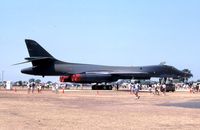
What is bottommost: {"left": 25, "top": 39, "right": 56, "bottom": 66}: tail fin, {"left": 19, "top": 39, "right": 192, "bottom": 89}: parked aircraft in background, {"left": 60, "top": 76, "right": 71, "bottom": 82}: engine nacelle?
{"left": 60, "top": 76, "right": 71, "bottom": 82}: engine nacelle

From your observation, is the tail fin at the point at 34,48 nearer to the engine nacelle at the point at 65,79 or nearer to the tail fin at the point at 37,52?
the tail fin at the point at 37,52

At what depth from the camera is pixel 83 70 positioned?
252ft

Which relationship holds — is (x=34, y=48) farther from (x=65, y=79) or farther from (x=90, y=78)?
(x=90, y=78)

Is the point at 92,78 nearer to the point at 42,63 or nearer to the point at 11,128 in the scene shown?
the point at 42,63

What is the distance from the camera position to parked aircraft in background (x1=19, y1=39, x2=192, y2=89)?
73.5 m

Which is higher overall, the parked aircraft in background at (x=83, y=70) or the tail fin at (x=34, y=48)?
the tail fin at (x=34, y=48)

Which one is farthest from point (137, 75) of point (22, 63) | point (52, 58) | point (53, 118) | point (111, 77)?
point (53, 118)

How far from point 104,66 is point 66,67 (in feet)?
20.8

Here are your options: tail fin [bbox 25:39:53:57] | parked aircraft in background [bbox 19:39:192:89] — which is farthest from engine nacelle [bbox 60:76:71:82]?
tail fin [bbox 25:39:53:57]

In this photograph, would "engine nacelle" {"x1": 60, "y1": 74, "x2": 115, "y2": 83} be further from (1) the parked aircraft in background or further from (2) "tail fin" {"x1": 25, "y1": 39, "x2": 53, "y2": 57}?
(2) "tail fin" {"x1": 25, "y1": 39, "x2": 53, "y2": 57}

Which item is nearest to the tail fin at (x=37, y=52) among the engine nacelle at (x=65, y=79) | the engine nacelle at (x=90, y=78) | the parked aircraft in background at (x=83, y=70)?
the parked aircraft in background at (x=83, y=70)

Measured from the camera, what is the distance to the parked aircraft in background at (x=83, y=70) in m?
73.5

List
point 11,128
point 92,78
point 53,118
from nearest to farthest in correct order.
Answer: point 11,128 < point 53,118 < point 92,78

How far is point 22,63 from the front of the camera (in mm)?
75188
